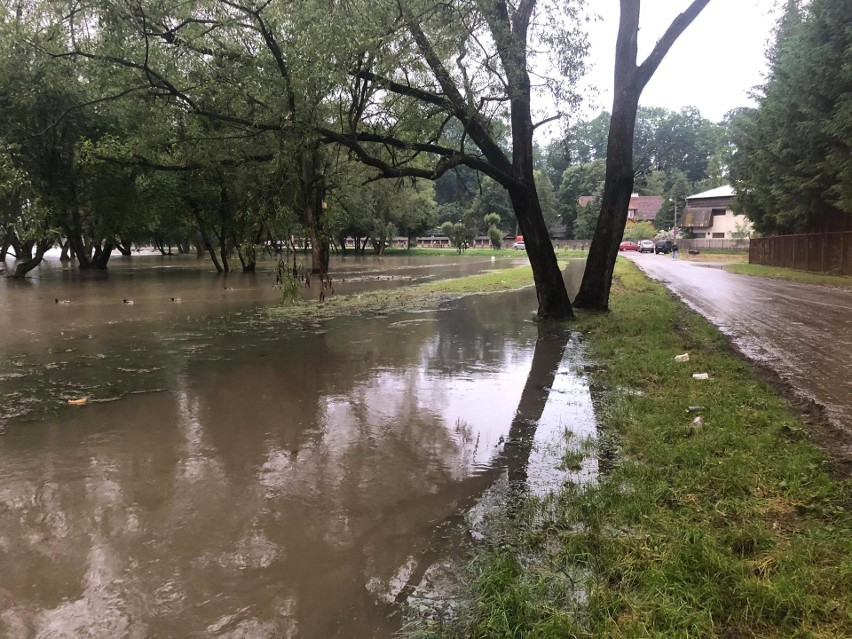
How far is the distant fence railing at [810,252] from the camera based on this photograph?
2234 cm

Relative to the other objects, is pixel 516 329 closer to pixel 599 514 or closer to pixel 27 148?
pixel 599 514

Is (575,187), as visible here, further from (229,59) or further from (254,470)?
(254,470)

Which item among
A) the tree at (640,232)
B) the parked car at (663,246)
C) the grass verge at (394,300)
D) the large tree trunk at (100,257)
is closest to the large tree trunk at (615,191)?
the grass verge at (394,300)

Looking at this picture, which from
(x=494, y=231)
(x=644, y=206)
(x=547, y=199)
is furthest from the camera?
(x=644, y=206)

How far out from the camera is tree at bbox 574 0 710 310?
467 inches

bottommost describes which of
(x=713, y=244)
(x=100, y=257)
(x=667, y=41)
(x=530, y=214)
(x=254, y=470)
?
(x=254, y=470)

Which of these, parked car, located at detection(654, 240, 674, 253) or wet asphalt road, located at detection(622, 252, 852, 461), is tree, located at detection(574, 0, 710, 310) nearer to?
wet asphalt road, located at detection(622, 252, 852, 461)

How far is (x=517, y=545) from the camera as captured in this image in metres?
3.63

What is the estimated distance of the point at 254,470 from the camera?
497 cm

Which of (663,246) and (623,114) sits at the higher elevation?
(623,114)

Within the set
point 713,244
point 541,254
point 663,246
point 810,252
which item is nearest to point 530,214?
point 541,254

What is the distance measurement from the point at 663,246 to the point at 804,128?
3422cm

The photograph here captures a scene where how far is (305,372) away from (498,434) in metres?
3.92

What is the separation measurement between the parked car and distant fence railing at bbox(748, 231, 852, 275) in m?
23.1
